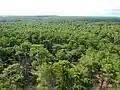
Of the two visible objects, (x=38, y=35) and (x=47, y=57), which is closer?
(x=47, y=57)

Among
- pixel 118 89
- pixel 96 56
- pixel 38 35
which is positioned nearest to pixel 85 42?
pixel 38 35

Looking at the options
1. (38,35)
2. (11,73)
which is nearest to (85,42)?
(38,35)

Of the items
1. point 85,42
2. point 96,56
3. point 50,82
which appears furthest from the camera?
point 85,42

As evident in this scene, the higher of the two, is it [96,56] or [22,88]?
[96,56]

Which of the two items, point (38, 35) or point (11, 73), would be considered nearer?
point (11, 73)

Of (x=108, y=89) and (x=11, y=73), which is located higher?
(x=11, y=73)

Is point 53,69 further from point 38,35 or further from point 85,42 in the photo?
point 38,35

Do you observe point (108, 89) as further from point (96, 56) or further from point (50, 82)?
point (50, 82)

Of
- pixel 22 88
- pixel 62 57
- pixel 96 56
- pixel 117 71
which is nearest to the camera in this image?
pixel 117 71

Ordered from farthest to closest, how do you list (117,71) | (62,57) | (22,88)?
(62,57)
(22,88)
(117,71)
